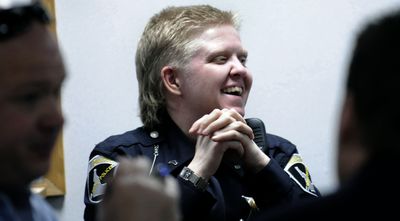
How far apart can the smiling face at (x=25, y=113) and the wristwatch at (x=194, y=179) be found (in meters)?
0.72

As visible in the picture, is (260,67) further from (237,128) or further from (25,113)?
(25,113)

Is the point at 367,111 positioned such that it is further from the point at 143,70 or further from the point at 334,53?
the point at 334,53

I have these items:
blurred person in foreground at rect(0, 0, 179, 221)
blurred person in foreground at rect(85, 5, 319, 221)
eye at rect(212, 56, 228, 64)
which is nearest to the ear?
blurred person in foreground at rect(85, 5, 319, 221)

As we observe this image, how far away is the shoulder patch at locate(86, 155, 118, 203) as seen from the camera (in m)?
1.58

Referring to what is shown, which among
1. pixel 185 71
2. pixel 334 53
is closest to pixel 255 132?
pixel 185 71

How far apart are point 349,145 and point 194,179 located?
0.86 metres

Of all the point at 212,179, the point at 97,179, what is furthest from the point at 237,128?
the point at 97,179

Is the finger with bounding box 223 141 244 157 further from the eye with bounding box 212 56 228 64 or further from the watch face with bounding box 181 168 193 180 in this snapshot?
the eye with bounding box 212 56 228 64

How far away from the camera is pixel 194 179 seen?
1.52 metres

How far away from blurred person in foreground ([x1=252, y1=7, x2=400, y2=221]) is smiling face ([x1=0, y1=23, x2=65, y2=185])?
31 centimetres

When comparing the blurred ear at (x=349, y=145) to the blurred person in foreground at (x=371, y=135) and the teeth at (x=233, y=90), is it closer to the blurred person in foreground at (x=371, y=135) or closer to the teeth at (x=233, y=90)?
the blurred person in foreground at (x=371, y=135)

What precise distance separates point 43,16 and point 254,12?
1.36m

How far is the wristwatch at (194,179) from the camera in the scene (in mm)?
1509

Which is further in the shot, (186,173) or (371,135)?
(186,173)
